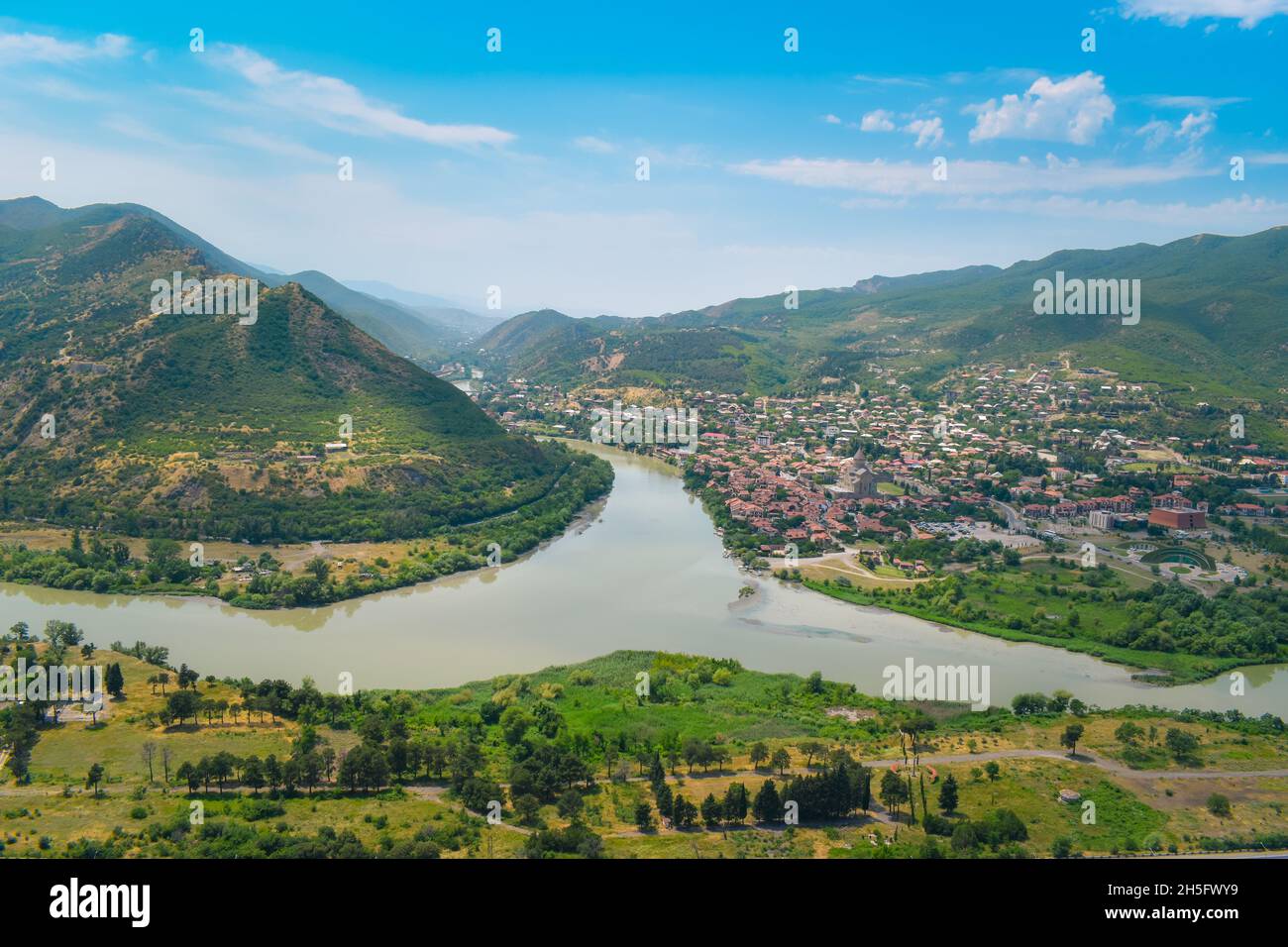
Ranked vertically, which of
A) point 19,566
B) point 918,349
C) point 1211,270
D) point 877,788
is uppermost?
point 1211,270

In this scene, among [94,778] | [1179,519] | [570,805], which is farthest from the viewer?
[1179,519]

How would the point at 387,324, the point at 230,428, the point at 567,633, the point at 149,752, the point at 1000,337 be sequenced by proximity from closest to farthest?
the point at 149,752 → the point at 567,633 → the point at 230,428 → the point at 1000,337 → the point at 387,324

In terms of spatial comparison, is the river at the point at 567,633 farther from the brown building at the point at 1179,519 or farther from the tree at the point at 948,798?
the brown building at the point at 1179,519

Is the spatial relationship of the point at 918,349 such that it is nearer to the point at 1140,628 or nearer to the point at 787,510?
the point at 787,510

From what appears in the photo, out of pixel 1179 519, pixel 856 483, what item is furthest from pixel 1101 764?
pixel 856 483

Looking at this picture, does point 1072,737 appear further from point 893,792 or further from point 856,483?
point 856,483
